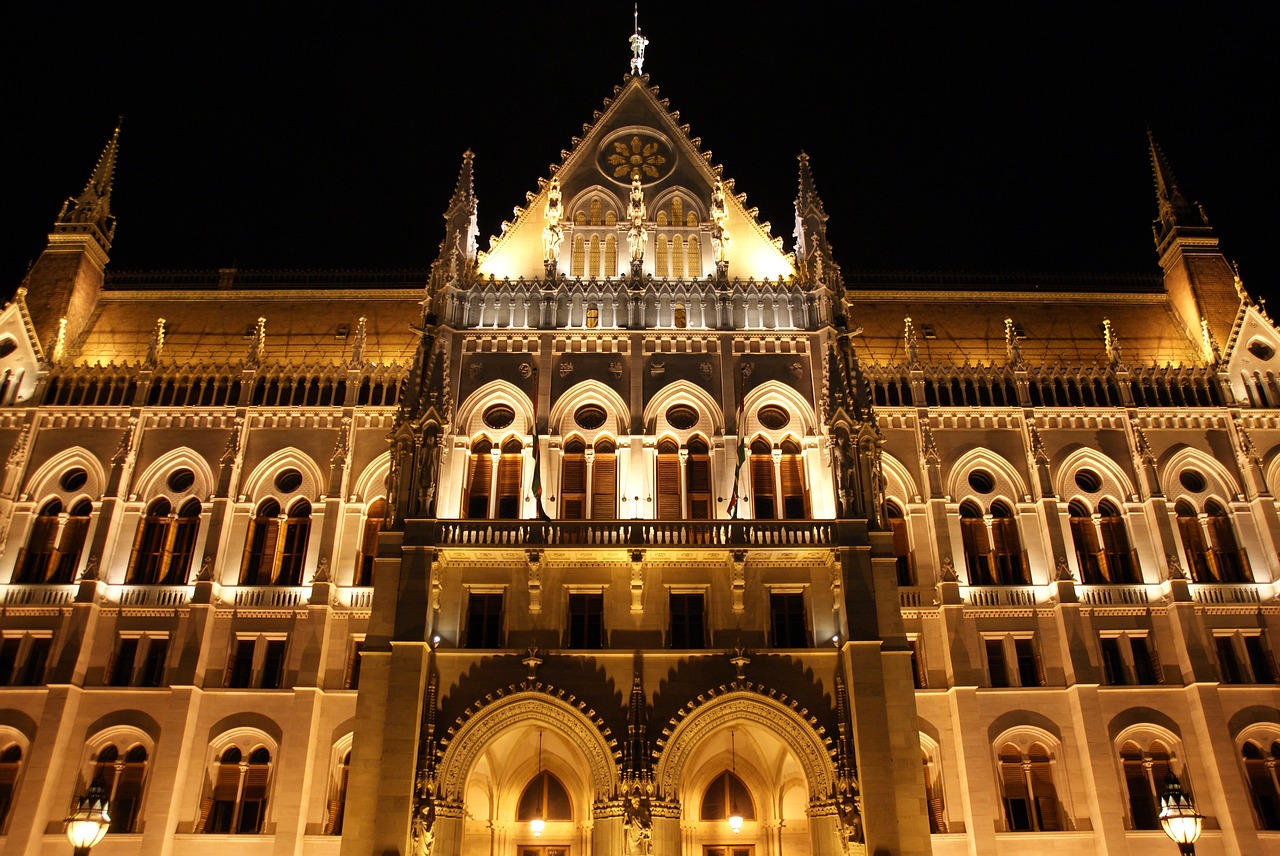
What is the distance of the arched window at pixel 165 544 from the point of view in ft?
129

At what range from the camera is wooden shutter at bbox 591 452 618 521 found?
36.8 metres

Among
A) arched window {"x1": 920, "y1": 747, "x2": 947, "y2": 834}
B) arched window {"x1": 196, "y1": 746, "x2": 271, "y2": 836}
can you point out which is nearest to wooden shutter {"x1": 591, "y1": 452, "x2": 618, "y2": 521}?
arched window {"x1": 920, "y1": 747, "x2": 947, "y2": 834}

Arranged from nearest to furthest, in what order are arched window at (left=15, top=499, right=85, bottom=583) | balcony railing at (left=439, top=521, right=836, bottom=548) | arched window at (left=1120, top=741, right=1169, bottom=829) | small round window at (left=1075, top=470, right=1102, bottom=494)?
1. balcony railing at (left=439, top=521, right=836, bottom=548)
2. arched window at (left=1120, top=741, right=1169, bottom=829)
3. arched window at (left=15, top=499, right=85, bottom=583)
4. small round window at (left=1075, top=470, right=1102, bottom=494)

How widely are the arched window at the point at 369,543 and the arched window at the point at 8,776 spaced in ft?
40.1

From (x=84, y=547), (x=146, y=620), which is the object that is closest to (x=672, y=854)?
(x=146, y=620)

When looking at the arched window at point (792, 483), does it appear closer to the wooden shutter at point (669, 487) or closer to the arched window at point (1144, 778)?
the wooden shutter at point (669, 487)

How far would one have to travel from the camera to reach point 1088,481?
4166cm

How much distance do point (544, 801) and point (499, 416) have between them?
13035 mm

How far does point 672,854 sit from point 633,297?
18.9m

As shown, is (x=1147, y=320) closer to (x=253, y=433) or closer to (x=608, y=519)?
(x=608, y=519)

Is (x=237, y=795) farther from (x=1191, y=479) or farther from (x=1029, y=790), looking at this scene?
(x=1191, y=479)

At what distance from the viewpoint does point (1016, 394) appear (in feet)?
139

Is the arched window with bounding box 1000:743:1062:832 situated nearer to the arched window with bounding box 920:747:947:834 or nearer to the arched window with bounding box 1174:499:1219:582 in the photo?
the arched window with bounding box 920:747:947:834

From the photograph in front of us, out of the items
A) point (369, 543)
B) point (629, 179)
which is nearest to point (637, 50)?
point (629, 179)
